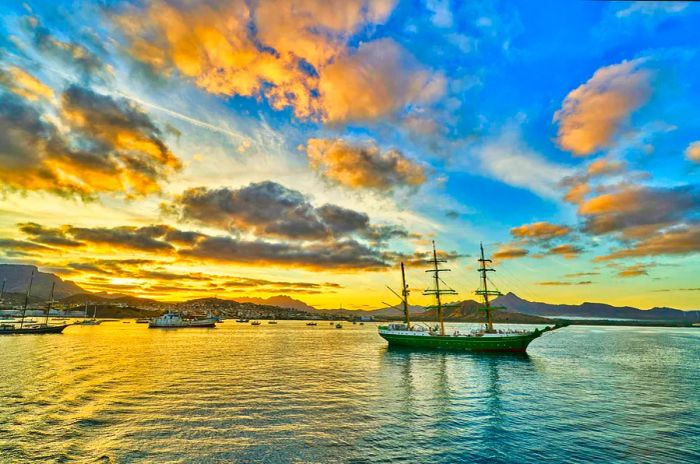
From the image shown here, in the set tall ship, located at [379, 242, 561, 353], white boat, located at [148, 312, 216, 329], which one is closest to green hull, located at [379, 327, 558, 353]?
tall ship, located at [379, 242, 561, 353]

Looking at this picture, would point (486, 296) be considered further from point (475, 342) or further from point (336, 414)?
point (336, 414)

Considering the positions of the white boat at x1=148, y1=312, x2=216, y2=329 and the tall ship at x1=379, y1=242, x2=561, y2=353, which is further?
the white boat at x1=148, y1=312, x2=216, y2=329

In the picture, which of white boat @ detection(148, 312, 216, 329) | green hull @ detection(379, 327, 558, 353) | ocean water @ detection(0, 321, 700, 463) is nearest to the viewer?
ocean water @ detection(0, 321, 700, 463)

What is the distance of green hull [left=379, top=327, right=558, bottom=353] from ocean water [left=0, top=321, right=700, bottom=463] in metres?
27.0

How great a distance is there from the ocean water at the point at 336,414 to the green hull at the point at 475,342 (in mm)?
27000

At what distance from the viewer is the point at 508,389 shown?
43.4 meters

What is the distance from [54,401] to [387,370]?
1677 inches

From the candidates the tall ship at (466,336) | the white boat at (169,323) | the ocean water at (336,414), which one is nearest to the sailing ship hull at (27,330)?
the white boat at (169,323)

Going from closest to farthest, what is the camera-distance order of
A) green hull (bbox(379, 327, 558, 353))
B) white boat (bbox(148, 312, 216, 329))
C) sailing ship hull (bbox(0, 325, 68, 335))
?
green hull (bbox(379, 327, 558, 353)) < sailing ship hull (bbox(0, 325, 68, 335)) < white boat (bbox(148, 312, 216, 329))

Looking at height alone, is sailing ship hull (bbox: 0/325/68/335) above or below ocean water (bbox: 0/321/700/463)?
above

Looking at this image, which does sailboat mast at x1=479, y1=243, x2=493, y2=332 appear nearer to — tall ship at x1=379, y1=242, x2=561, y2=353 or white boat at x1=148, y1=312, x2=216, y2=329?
tall ship at x1=379, y1=242, x2=561, y2=353

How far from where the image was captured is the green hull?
277 ft

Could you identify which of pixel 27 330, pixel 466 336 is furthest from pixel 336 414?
pixel 27 330

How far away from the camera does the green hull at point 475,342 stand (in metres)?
84.5
